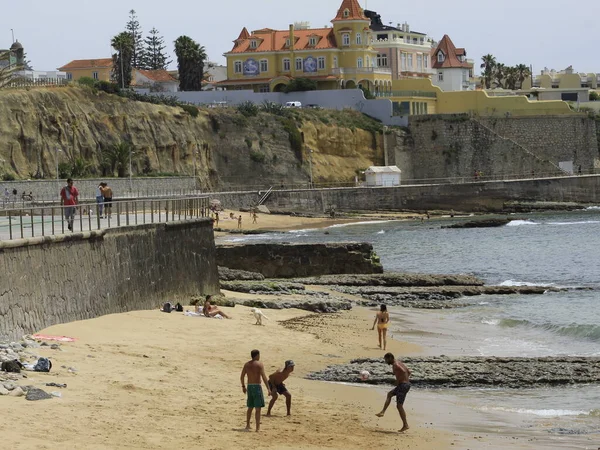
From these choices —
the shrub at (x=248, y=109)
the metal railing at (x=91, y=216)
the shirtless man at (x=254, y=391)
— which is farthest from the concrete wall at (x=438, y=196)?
the shirtless man at (x=254, y=391)

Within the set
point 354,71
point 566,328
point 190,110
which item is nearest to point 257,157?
point 190,110

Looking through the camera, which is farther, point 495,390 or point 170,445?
point 495,390

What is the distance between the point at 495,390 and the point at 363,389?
7.04ft

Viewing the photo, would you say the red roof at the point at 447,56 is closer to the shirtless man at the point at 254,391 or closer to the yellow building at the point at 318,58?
the yellow building at the point at 318,58

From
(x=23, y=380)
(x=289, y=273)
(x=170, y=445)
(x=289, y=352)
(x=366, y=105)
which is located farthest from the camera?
(x=366, y=105)

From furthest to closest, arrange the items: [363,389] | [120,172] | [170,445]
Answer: [120,172]
[363,389]
[170,445]

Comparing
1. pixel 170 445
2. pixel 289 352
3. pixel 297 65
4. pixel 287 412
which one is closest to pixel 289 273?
pixel 289 352

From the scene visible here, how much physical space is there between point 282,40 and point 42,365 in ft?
278

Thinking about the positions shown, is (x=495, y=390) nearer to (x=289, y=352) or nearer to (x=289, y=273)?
(x=289, y=352)

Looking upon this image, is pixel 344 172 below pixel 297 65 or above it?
below

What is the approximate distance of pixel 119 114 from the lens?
81.5 metres

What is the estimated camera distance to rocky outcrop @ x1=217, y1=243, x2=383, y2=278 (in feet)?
129

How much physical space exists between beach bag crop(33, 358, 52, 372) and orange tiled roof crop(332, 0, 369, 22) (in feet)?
274

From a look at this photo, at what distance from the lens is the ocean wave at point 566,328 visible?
2795 cm
